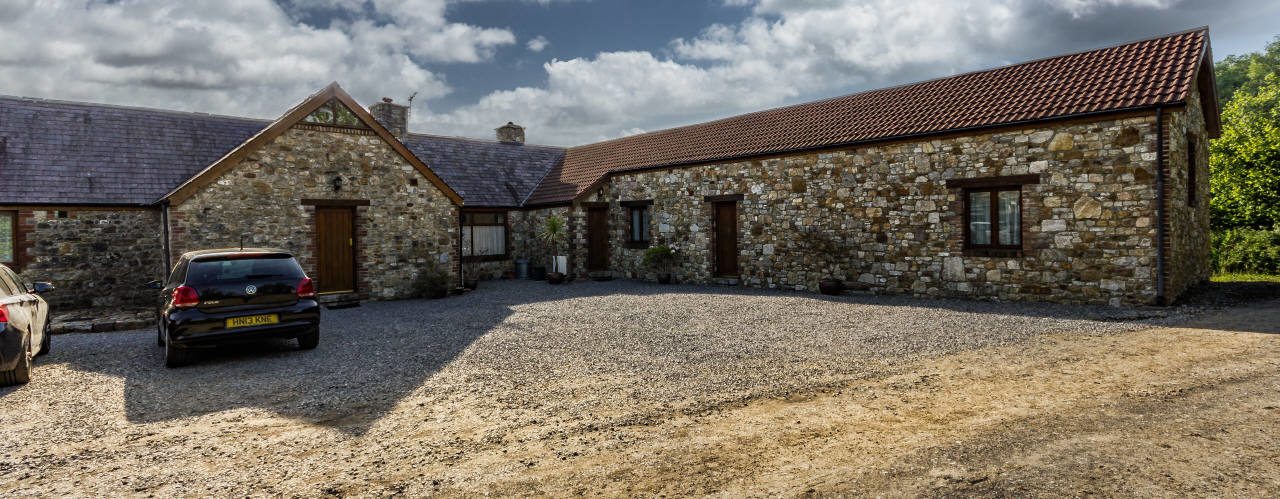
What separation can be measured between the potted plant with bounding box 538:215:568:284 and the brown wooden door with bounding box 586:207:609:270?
3.21 ft

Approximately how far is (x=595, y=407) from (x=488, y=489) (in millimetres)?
1877

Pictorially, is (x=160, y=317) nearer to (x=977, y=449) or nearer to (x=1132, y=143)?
(x=977, y=449)

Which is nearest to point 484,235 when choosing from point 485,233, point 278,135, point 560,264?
point 485,233

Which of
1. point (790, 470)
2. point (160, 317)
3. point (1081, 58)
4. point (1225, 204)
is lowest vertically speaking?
point (790, 470)

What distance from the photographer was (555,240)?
20.5 metres

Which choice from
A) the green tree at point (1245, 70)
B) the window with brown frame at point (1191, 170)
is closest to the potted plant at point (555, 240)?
the window with brown frame at point (1191, 170)

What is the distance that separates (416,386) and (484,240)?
1492cm

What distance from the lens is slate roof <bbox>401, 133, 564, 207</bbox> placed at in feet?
70.5

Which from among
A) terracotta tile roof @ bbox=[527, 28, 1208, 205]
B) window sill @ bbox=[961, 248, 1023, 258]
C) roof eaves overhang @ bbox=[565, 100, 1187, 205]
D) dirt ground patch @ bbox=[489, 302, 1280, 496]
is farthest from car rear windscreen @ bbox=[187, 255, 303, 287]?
window sill @ bbox=[961, 248, 1023, 258]

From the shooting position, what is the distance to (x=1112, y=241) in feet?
38.4

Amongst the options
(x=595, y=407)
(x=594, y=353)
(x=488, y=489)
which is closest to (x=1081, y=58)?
Result: (x=594, y=353)

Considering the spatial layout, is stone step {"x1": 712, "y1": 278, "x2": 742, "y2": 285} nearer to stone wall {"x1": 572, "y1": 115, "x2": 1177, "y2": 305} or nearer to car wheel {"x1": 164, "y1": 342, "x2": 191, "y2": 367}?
stone wall {"x1": 572, "y1": 115, "x2": 1177, "y2": 305}

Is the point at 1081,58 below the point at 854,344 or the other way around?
the other way around

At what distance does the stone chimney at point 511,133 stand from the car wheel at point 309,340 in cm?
1815
